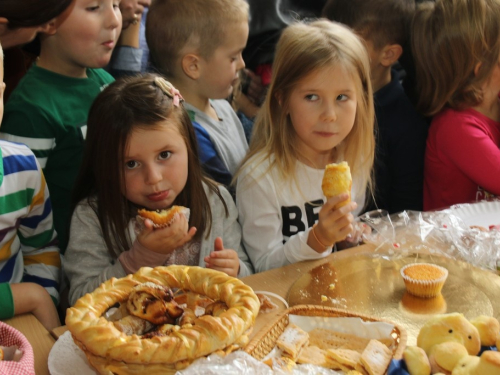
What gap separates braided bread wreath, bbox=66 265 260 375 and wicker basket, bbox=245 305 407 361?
5 centimetres

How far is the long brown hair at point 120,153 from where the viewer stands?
5.57 ft

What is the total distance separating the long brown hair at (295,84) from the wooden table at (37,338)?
0.84 metres

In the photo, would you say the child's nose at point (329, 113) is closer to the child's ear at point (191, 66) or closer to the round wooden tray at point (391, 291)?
the round wooden tray at point (391, 291)

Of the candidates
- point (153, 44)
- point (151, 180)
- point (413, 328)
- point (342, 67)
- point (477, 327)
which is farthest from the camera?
point (153, 44)

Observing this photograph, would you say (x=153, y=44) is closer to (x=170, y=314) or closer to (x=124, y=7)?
(x=124, y=7)

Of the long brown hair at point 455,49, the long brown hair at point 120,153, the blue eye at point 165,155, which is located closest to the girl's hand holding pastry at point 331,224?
the long brown hair at point 120,153

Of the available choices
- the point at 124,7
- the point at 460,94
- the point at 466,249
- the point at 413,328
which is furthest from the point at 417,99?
the point at 413,328

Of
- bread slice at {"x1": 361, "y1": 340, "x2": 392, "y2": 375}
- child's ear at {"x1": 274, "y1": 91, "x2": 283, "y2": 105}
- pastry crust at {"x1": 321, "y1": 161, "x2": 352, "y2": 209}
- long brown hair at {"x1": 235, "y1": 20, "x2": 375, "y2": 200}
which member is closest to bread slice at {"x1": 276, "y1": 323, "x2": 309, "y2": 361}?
bread slice at {"x1": 361, "y1": 340, "x2": 392, "y2": 375}

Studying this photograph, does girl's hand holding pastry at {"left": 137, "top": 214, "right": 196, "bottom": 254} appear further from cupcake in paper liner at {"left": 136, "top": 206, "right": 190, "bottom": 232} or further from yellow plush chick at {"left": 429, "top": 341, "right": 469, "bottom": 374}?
yellow plush chick at {"left": 429, "top": 341, "right": 469, "bottom": 374}

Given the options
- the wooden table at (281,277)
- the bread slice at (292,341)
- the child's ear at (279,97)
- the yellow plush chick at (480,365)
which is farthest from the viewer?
the child's ear at (279,97)

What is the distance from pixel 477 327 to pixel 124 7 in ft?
6.68

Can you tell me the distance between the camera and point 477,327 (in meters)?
1.15

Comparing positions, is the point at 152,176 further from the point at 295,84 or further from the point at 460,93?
the point at 460,93

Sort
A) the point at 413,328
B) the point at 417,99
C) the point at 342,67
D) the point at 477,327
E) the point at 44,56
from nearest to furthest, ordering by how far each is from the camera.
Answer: the point at 477,327, the point at 413,328, the point at 342,67, the point at 44,56, the point at 417,99
